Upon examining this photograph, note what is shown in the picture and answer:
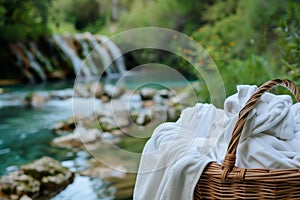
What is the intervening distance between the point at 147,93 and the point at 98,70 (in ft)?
1.65

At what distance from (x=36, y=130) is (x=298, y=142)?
272 cm

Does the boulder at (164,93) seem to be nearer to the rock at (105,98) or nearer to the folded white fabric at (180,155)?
the rock at (105,98)

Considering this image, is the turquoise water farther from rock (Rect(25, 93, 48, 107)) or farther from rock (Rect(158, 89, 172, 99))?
rock (Rect(158, 89, 172, 99))

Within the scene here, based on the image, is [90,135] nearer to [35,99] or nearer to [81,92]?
[81,92]

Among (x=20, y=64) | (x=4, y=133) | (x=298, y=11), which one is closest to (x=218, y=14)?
(x=298, y=11)

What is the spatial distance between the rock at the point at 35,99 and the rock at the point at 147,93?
0.97 metres

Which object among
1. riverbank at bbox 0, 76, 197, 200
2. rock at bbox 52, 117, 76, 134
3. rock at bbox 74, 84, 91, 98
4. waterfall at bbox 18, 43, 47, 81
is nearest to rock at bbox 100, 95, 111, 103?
riverbank at bbox 0, 76, 197, 200

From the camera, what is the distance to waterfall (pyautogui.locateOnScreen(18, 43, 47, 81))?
4.98m

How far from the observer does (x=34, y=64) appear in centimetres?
504

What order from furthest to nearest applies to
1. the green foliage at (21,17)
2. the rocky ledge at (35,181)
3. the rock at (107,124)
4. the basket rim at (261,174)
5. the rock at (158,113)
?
the green foliage at (21,17) → the rock at (107,124) → the rocky ledge at (35,181) → the rock at (158,113) → the basket rim at (261,174)

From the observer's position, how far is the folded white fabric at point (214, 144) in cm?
104

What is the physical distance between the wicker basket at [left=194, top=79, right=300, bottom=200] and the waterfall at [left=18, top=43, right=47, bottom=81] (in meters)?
4.22

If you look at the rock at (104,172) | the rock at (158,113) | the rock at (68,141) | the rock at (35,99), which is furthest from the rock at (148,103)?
the rock at (158,113)

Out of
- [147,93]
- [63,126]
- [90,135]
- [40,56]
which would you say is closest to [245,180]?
[90,135]
